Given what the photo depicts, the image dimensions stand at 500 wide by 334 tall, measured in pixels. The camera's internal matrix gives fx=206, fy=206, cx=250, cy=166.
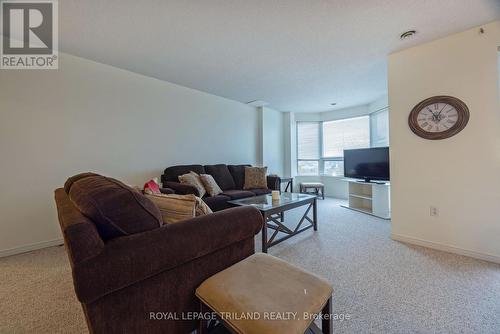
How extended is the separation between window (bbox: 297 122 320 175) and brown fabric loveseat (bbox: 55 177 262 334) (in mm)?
5117

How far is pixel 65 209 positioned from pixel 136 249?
1.60 feet

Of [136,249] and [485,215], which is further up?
[136,249]

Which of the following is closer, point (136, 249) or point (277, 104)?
point (136, 249)

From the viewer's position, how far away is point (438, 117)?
2312 millimetres

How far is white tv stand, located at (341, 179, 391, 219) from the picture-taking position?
3.60 meters

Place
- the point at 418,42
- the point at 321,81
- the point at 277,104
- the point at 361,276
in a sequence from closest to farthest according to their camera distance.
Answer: the point at 361,276 → the point at 418,42 → the point at 321,81 → the point at 277,104

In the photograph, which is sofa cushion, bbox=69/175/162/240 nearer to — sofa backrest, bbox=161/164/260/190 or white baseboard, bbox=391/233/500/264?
sofa backrest, bbox=161/164/260/190

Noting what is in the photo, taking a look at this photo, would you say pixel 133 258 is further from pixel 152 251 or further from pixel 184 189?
pixel 184 189

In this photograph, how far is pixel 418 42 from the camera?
2.37 metres

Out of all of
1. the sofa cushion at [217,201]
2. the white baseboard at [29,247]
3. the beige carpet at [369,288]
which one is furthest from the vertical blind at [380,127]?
the white baseboard at [29,247]

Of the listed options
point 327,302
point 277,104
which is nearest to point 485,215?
point 327,302

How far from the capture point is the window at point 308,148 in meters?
5.94

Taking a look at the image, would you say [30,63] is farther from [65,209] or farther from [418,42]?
[418,42]

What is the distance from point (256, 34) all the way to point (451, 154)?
97.7 inches
